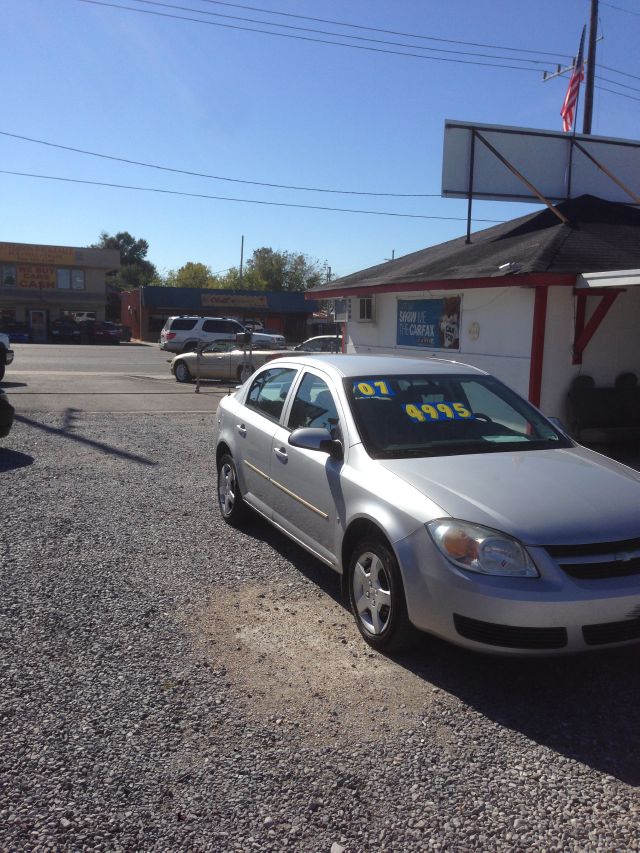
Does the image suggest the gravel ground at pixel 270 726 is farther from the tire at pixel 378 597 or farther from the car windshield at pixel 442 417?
the car windshield at pixel 442 417

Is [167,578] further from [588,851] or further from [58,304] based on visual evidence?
[58,304]

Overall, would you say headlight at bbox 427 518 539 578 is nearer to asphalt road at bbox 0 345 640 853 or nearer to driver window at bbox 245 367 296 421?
asphalt road at bbox 0 345 640 853

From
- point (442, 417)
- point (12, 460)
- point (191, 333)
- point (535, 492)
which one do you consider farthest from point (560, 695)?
point (191, 333)

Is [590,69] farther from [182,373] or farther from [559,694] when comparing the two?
[559,694]

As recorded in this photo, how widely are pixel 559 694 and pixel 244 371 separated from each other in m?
16.7

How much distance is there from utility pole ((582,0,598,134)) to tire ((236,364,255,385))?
10.6 metres

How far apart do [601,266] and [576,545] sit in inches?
311

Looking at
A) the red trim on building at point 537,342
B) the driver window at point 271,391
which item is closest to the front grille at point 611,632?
the driver window at point 271,391

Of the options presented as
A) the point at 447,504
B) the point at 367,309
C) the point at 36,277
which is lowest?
the point at 447,504

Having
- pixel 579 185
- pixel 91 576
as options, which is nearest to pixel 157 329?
pixel 579 185

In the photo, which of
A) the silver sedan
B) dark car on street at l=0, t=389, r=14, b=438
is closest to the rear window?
the silver sedan

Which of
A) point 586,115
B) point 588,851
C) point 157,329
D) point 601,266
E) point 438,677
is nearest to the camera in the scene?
point 588,851

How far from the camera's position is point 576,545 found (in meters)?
3.51

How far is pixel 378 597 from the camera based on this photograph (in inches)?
159
